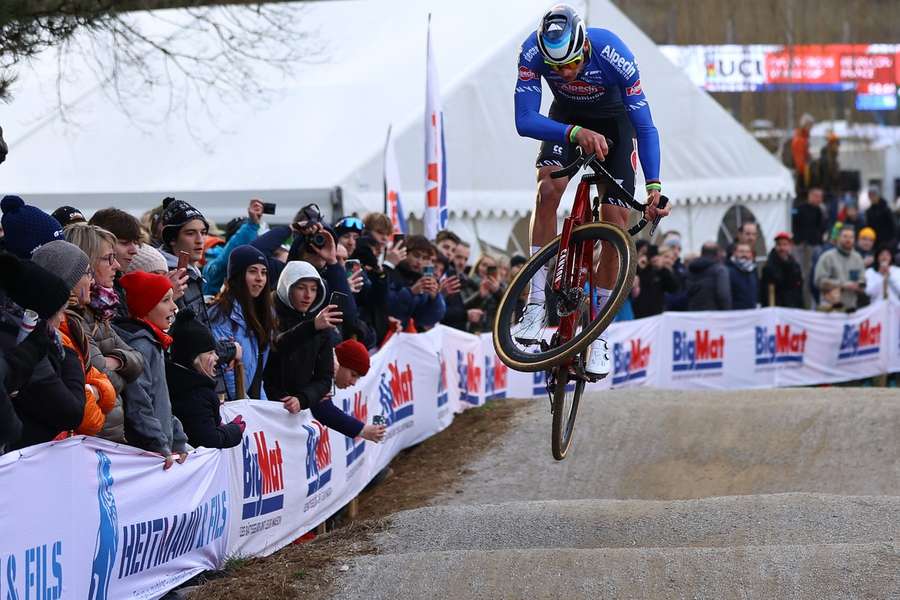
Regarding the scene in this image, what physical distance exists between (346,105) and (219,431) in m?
10.9

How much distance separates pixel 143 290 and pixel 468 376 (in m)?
8.02

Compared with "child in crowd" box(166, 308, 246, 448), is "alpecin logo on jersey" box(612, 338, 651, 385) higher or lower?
lower

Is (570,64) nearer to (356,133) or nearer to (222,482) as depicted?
(222,482)

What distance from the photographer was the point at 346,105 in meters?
17.5

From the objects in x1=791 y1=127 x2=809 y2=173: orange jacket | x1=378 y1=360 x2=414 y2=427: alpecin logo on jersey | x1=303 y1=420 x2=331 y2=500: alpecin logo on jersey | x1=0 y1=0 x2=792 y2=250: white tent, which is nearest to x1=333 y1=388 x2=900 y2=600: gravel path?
x1=303 y1=420 x2=331 y2=500: alpecin logo on jersey

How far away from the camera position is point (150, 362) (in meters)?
6.62

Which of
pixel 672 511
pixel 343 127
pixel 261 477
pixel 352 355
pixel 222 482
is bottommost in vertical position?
pixel 672 511

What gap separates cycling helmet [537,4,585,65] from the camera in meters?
7.24

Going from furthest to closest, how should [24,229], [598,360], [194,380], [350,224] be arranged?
[350,224], [598,360], [194,380], [24,229]

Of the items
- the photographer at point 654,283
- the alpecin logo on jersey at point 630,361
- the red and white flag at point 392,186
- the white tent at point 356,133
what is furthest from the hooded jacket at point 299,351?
the photographer at point 654,283

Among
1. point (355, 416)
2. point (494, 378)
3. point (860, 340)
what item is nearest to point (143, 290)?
point (355, 416)

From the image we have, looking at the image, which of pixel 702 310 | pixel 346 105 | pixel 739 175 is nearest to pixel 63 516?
pixel 346 105

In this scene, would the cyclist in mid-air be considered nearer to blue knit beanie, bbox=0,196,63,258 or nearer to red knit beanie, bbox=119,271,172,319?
red knit beanie, bbox=119,271,172,319

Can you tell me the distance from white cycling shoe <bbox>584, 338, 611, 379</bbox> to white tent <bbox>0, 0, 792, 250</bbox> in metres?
8.11
